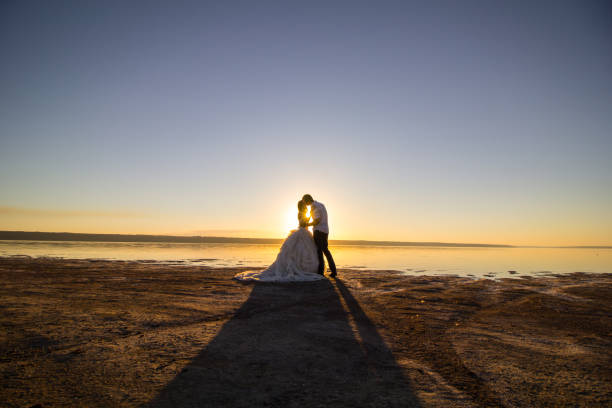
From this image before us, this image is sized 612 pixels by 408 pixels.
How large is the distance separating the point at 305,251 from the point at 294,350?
709 centimetres

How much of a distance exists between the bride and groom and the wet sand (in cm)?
282

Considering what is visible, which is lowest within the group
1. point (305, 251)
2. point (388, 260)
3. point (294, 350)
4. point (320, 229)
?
point (388, 260)

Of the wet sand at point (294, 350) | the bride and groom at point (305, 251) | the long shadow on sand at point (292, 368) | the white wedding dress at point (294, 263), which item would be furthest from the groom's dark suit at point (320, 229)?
the long shadow on sand at point (292, 368)

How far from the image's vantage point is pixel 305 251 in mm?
10312

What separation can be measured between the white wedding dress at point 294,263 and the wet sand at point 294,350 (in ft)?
7.71

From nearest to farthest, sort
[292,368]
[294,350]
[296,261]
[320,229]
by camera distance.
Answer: [292,368], [294,350], [296,261], [320,229]

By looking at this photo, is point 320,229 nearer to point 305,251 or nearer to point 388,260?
point 305,251

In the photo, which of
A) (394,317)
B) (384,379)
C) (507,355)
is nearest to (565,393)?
(507,355)

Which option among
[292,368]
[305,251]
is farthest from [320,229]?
[292,368]

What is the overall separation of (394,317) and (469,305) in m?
2.10

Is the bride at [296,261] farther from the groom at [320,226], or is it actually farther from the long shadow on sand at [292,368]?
the long shadow on sand at [292,368]

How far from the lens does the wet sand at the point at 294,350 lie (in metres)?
2.32

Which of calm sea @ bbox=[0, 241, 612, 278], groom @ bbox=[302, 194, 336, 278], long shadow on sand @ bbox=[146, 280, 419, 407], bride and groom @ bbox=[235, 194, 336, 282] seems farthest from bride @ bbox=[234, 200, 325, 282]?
long shadow on sand @ bbox=[146, 280, 419, 407]

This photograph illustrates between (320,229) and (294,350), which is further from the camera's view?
(320,229)
